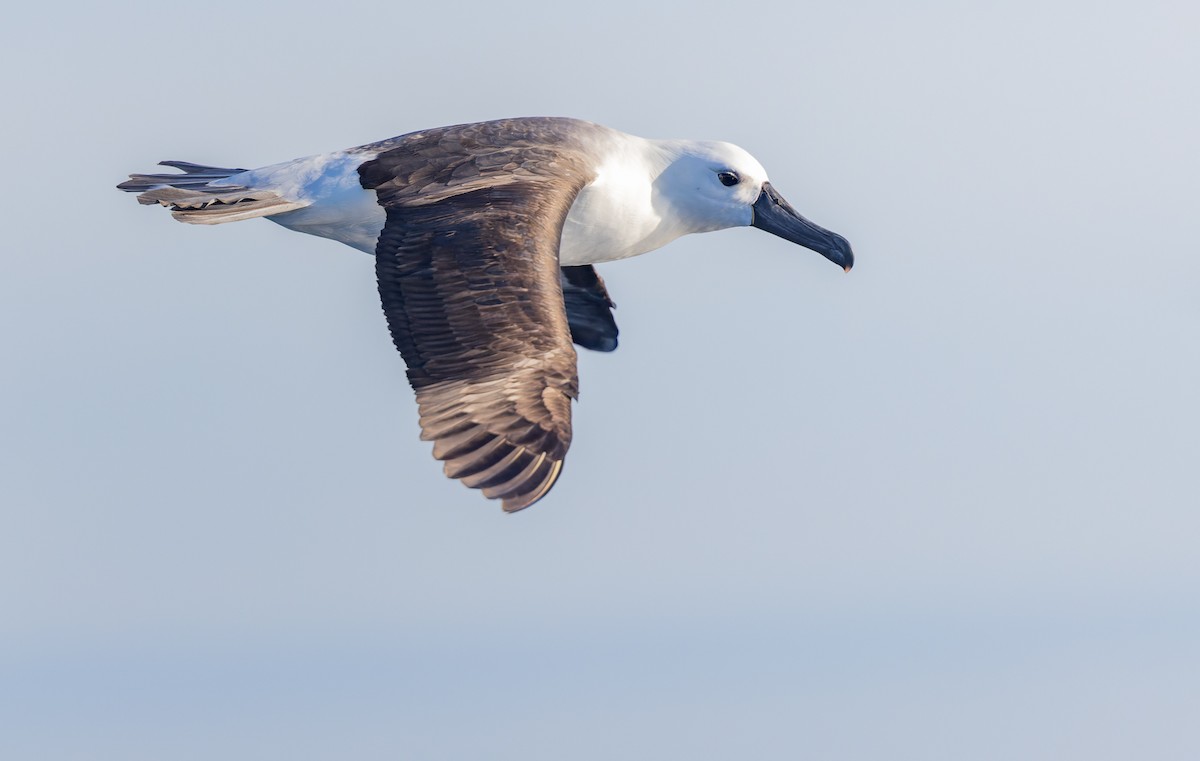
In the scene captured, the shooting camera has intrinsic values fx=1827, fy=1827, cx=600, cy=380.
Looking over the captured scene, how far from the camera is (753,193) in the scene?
15.1m

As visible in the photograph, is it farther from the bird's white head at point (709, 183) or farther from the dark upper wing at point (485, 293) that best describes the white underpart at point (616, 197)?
the dark upper wing at point (485, 293)

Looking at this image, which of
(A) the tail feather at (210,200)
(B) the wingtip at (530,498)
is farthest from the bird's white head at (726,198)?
(B) the wingtip at (530,498)

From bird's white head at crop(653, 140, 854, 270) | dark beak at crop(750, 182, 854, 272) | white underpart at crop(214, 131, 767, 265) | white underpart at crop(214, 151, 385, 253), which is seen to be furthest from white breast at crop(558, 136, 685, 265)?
white underpart at crop(214, 151, 385, 253)

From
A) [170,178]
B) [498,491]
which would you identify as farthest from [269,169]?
[498,491]

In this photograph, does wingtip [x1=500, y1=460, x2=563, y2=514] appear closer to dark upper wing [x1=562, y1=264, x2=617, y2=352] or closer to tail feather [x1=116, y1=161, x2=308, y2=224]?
tail feather [x1=116, y1=161, x2=308, y2=224]

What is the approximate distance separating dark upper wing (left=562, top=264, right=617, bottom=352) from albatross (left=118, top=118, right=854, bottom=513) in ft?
0.04

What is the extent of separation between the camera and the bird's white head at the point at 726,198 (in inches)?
583

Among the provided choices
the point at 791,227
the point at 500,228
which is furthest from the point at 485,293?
the point at 791,227

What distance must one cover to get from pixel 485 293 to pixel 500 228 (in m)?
0.62

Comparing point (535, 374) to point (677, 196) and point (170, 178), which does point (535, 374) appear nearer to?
point (677, 196)

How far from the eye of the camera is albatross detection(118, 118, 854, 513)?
11.5 metres

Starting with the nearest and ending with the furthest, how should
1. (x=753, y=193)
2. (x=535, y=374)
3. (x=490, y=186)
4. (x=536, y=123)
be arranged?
(x=535, y=374), (x=490, y=186), (x=536, y=123), (x=753, y=193)

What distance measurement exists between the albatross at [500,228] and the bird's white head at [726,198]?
1cm

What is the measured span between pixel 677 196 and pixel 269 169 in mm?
3278
